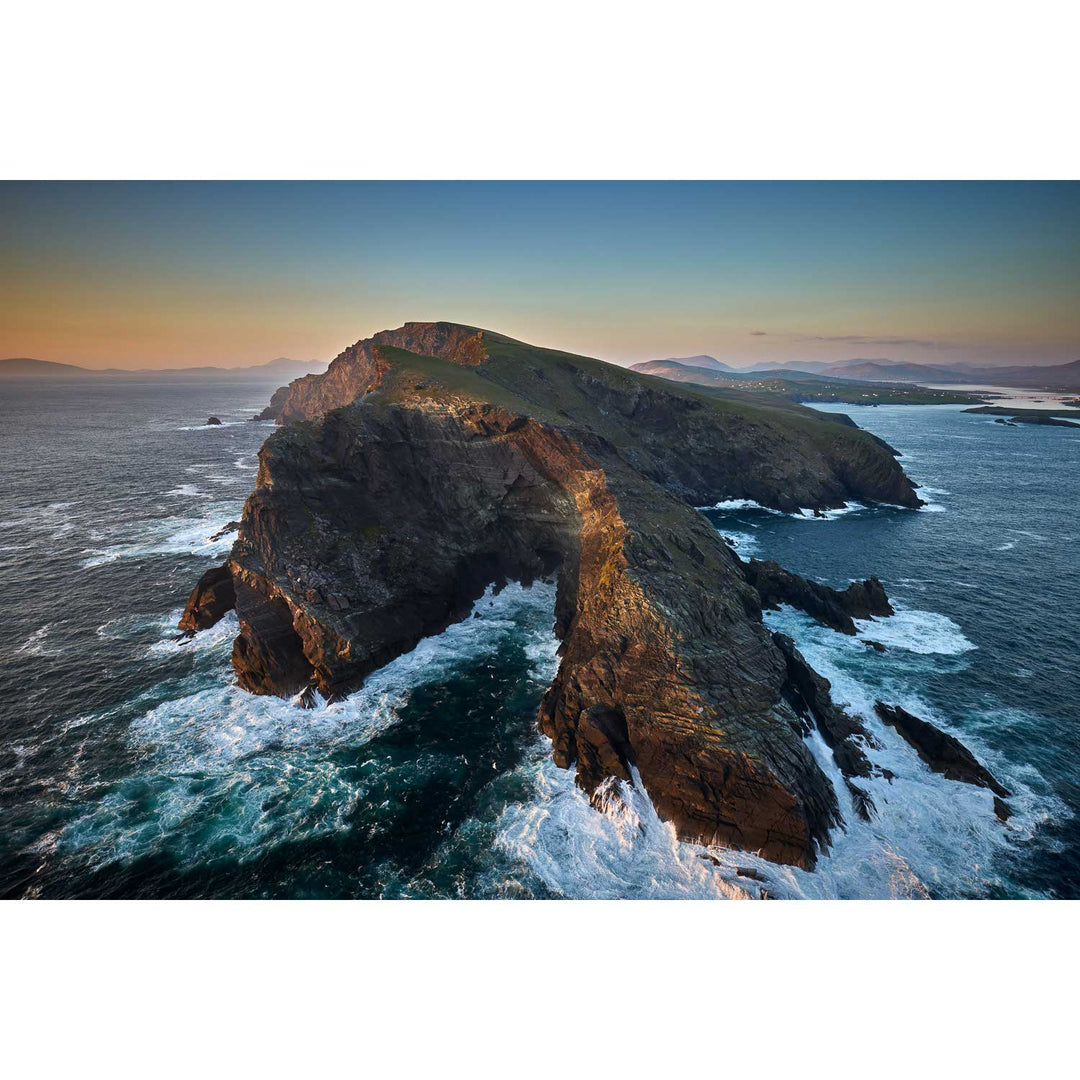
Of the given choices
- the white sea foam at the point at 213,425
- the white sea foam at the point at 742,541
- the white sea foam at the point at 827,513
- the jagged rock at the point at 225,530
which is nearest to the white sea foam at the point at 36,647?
the jagged rock at the point at 225,530

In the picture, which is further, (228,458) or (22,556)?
(228,458)

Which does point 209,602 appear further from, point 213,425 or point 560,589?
point 213,425

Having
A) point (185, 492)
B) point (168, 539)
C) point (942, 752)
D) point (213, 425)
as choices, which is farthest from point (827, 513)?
point (213, 425)

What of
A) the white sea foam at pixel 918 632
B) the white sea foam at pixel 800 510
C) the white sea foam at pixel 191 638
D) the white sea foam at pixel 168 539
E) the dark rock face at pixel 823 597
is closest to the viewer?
the white sea foam at pixel 191 638

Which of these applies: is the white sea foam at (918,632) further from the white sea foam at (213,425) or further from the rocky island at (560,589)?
the white sea foam at (213,425)

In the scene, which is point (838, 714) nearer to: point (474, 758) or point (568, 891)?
point (568, 891)

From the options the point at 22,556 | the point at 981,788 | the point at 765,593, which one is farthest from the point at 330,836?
the point at 22,556
